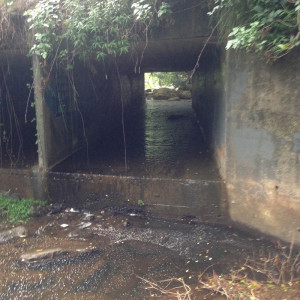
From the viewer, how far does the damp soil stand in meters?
3.75

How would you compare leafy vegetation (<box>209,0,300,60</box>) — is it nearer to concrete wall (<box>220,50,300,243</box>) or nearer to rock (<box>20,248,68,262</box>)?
concrete wall (<box>220,50,300,243</box>)

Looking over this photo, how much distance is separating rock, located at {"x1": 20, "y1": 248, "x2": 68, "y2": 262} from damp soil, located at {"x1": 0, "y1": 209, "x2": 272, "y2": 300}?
0.04 metres

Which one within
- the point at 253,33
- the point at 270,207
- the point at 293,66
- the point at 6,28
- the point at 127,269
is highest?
the point at 6,28

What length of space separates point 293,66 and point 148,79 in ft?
81.0

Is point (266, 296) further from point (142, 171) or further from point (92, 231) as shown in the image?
point (142, 171)

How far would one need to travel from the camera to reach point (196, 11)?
5.18 metres

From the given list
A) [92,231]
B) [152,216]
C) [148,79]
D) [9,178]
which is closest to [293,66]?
[152,216]

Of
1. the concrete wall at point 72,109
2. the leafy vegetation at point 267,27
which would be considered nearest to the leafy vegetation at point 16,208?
the concrete wall at point 72,109

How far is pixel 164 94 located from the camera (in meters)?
22.6

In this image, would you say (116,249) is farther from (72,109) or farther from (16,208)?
(72,109)

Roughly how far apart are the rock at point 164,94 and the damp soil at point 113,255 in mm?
17424

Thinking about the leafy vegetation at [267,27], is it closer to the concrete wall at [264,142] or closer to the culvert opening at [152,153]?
the concrete wall at [264,142]

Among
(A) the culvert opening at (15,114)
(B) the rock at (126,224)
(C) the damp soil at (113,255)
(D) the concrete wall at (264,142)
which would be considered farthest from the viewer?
(A) the culvert opening at (15,114)

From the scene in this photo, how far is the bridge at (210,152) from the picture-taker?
446cm
